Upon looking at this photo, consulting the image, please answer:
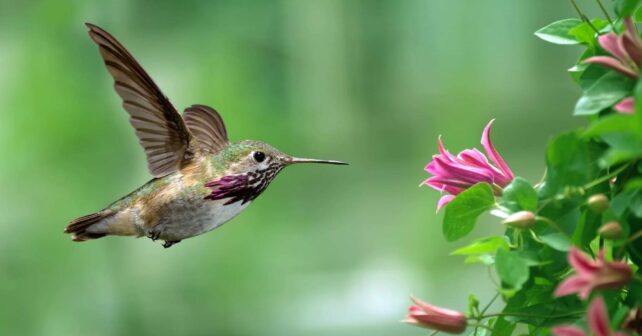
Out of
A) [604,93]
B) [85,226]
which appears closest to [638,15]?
[604,93]

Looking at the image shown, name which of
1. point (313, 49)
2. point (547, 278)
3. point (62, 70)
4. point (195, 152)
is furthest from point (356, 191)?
point (547, 278)

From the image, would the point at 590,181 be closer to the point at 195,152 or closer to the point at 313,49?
the point at 195,152

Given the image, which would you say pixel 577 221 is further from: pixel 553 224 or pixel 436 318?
pixel 436 318

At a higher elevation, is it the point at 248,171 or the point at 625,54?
the point at 625,54

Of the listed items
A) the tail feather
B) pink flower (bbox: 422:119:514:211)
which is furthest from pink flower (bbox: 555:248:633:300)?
the tail feather

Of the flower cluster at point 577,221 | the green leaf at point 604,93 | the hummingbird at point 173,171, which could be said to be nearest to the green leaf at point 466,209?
the flower cluster at point 577,221

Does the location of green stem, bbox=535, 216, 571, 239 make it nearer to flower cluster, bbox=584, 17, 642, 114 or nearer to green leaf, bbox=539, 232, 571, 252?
green leaf, bbox=539, 232, 571, 252

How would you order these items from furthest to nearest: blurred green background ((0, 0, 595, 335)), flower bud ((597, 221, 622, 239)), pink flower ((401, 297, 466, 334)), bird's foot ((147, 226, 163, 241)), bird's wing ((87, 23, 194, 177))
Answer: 1. blurred green background ((0, 0, 595, 335))
2. bird's foot ((147, 226, 163, 241))
3. bird's wing ((87, 23, 194, 177))
4. pink flower ((401, 297, 466, 334))
5. flower bud ((597, 221, 622, 239))
